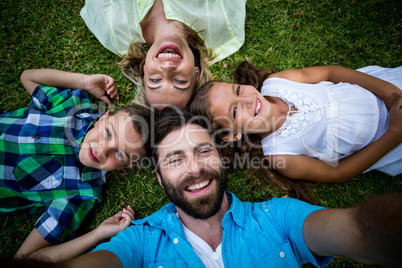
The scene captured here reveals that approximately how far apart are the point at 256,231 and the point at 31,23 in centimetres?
436

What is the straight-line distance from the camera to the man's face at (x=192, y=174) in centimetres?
233

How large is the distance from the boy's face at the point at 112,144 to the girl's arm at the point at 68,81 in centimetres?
75

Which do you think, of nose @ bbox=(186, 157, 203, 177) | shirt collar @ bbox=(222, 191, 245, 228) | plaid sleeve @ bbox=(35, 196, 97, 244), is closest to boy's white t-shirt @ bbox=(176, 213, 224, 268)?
shirt collar @ bbox=(222, 191, 245, 228)

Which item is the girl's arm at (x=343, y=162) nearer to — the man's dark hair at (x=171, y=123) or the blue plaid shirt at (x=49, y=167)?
the man's dark hair at (x=171, y=123)

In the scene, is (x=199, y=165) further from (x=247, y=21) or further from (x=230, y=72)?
(x=247, y=21)

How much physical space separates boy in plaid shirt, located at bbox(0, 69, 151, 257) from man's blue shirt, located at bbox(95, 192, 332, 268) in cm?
76

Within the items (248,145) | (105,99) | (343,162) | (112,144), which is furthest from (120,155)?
(343,162)

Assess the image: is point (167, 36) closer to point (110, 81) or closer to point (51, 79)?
point (110, 81)

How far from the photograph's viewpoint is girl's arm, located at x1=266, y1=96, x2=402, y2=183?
276 centimetres

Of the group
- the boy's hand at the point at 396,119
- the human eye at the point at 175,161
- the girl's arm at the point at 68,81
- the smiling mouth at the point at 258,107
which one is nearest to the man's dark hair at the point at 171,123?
the human eye at the point at 175,161

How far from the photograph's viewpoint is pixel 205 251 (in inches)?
98.7

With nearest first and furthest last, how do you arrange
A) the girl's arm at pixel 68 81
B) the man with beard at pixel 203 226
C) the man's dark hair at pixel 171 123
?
the man with beard at pixel 203 226 < the man's dark hair at pixel 171 123 < the girl's arm at pixel 68 81

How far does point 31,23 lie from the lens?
363 centimetres

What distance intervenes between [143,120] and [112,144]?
47cm
